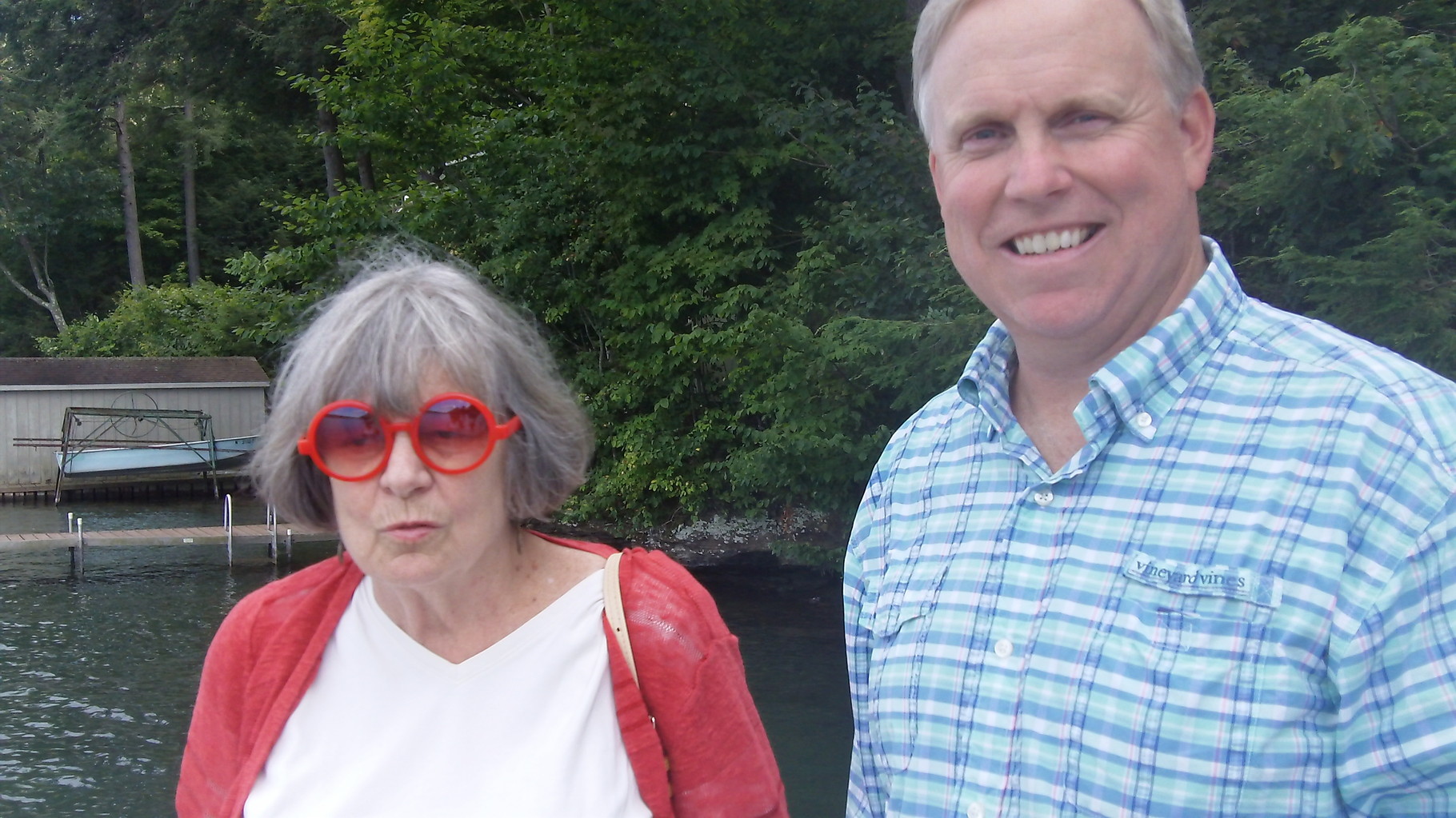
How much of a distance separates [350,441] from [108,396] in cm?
2481

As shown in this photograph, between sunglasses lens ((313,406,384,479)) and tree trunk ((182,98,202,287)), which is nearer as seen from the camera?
sunglasses lens ((313,406,384,479))

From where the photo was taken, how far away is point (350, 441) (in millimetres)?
1981

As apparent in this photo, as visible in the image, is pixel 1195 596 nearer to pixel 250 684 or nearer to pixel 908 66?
pixel 250 684

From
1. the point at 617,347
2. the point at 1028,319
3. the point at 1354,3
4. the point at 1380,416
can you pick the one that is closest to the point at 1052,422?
the point at 1028,319

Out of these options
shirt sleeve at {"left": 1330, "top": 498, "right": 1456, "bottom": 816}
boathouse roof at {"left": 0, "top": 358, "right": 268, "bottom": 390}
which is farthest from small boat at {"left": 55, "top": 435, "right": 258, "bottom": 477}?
shirt sleeve at {"left": 1330, "top": 498, "right": 1456, "bottom": 816}

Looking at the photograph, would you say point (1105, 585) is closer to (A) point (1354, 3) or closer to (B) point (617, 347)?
(A) point (1354, 3)

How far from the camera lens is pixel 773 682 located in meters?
9.80

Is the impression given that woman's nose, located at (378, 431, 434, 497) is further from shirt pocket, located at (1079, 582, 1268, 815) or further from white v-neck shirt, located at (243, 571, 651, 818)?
→ shirt pocket, located at (1079, 582, 1268, 815)

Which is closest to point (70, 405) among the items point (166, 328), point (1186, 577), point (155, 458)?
point (155, 458)

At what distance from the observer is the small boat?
890 inches

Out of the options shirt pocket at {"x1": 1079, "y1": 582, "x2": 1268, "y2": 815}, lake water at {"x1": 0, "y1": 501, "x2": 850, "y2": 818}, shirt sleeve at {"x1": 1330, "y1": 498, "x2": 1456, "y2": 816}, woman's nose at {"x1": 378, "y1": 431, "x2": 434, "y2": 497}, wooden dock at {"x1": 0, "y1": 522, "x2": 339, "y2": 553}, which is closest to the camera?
shirt sleeve at {"x1": 1330, "y1": 498, "x2": 1456, "y2": 816}

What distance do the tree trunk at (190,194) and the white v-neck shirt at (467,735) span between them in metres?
40.5

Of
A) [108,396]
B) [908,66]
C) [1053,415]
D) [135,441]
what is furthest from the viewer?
[108,396]

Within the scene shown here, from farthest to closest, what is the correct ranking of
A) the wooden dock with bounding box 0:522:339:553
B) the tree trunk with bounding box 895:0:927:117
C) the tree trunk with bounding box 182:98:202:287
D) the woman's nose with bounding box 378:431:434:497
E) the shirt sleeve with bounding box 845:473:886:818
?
the tree trunk with bounding box 182:98:202:287 → the wooden dock with bounding box 0:522:339:553 → the tree trunk with bounding box 895:0:927:117 → the shirt sleeve with bounding box 845:473:886:818 → the woman's nose with bounding box 378:431:434:497
